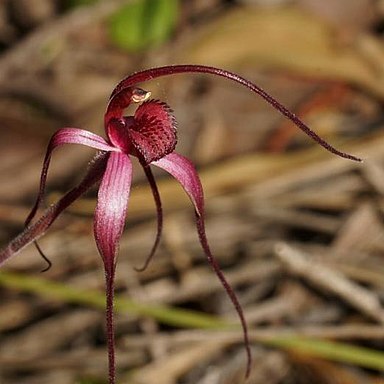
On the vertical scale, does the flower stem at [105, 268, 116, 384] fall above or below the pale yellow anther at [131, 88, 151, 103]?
below

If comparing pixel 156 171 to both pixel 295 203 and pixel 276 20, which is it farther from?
pixel 276 20

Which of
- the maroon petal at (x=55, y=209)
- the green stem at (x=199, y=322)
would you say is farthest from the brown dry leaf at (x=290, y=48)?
the maroon petal at (x=55, y=209)

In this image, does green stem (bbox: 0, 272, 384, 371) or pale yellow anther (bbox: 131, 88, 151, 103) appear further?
green stem (bbox: 0, 272, 384, 371)

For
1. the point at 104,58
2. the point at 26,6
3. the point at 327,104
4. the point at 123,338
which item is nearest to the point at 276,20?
the point at 327,104

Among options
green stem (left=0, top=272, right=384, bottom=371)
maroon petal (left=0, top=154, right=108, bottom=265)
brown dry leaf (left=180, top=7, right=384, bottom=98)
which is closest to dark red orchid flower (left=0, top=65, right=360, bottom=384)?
maroon petal (left=0, top=154, right=108, bottom=265)

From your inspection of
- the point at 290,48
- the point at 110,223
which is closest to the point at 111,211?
the point at 110,223

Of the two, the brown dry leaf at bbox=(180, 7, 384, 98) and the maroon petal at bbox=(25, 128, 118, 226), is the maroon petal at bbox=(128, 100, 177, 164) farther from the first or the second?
the brown dry leaf at bbox=(180, 7, 384, 98)
